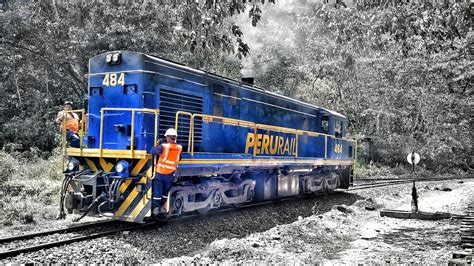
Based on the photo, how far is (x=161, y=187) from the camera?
7.88 metres

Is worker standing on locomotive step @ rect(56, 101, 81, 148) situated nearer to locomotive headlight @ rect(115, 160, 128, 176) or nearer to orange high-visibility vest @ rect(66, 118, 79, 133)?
orange high-visibility vest @ rect(66, 118, 79, 133)

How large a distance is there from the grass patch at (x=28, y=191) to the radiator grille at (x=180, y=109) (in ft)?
10.7

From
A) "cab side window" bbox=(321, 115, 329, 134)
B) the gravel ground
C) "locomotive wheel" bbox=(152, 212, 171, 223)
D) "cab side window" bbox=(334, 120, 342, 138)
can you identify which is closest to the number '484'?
"locomotive wheel" bbox=(152, 212, 171, 223)

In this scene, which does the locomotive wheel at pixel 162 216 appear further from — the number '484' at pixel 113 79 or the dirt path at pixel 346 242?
the number '484' at pixel 113 79

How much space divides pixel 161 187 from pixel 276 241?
7.40ft

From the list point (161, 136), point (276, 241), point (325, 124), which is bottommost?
point (276, 241)

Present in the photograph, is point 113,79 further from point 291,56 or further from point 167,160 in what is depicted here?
point 291,56

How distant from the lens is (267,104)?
39.5ft

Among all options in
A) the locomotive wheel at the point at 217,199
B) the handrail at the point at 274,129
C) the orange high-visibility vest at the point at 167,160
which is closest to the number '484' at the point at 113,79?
the orange high-visibility vest at the point at 167,160

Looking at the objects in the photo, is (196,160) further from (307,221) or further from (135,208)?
(307,221)

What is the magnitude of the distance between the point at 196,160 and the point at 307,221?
2.71 metres

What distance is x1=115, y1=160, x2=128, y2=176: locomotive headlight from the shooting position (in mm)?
7777

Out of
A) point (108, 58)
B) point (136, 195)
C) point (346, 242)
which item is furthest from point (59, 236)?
point (346, 242)

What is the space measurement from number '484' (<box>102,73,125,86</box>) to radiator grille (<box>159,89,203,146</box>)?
2.67ft
